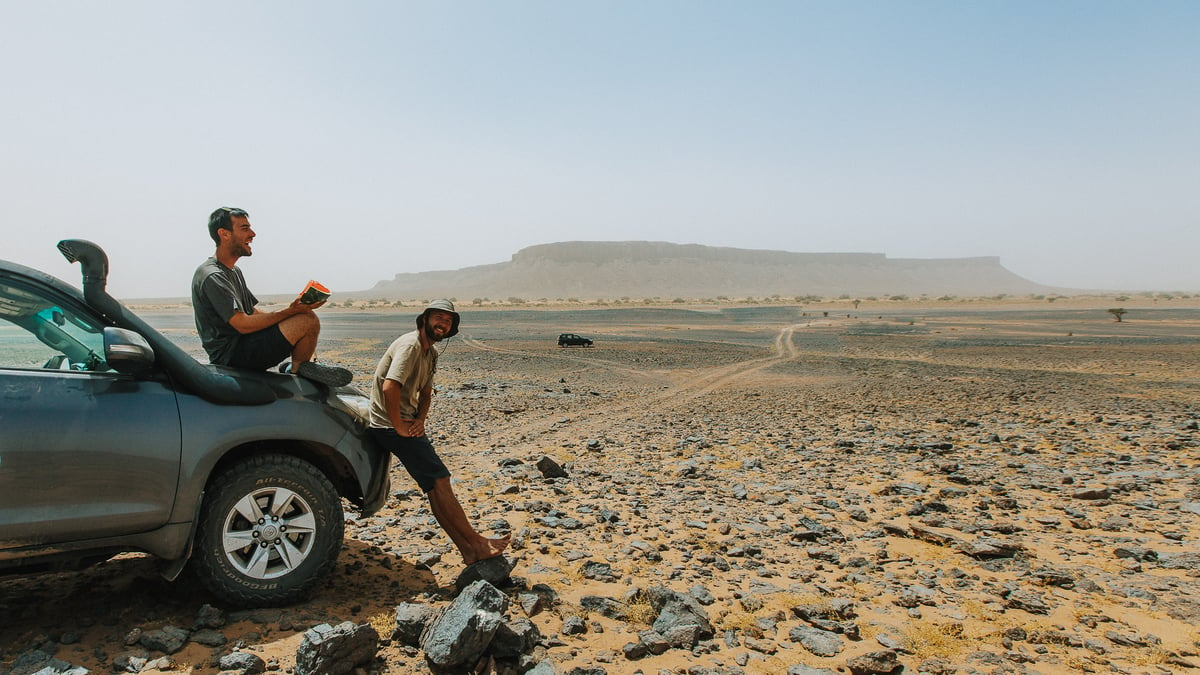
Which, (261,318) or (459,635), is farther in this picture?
(261,318)

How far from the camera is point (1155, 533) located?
229 inches

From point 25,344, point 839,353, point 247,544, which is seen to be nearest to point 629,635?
point 247,544

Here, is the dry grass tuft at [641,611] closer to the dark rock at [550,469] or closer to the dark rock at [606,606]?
the dark rock at [606,606]

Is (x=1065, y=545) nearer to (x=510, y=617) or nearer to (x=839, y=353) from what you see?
(x=510, y=617)

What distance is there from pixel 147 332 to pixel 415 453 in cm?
173

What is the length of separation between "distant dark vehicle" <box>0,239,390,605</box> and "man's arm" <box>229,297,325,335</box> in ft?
0.97

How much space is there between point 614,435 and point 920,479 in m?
4.59

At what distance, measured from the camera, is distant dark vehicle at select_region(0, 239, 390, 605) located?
10.9 ft

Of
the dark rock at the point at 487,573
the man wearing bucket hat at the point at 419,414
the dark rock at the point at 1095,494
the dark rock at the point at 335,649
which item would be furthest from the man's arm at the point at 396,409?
the dark rock at the point at 1095,494

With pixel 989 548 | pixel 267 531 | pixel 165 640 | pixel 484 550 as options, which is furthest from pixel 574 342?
pixel 165 640

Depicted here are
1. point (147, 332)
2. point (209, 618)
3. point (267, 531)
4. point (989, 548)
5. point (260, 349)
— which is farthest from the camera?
point (989, 548)

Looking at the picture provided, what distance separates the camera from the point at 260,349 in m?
4.04

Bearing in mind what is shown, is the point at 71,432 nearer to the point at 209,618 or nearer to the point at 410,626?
the point at 209,618

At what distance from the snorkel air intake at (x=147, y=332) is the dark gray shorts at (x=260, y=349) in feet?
0.78
